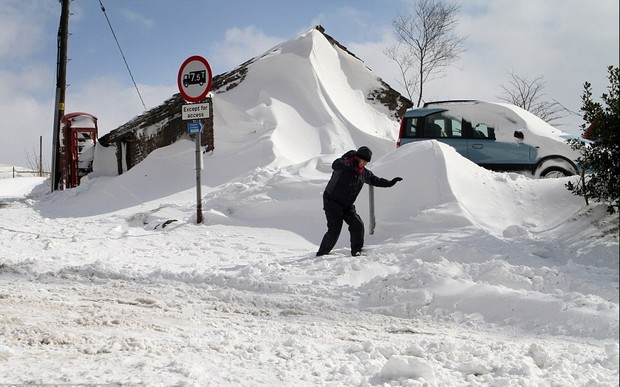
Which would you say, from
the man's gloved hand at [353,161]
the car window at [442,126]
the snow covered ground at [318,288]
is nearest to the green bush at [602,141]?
the snow covered ground at [318,288]

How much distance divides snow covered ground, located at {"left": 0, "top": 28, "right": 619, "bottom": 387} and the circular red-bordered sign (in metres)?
2.02

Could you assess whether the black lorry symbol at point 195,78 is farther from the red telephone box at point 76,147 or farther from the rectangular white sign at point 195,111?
the red telephone box at point 76,147

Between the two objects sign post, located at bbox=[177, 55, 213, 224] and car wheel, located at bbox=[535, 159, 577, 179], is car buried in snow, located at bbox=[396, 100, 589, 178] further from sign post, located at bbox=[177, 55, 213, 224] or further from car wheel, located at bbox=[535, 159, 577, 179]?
sign post, located at bbox=[177, 55, 213, 224]

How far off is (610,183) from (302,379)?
12.8 ft

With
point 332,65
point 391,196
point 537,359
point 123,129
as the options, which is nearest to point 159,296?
point 537,359

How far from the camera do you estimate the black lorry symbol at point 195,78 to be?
29.6 ft

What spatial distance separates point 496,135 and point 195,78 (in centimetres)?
579

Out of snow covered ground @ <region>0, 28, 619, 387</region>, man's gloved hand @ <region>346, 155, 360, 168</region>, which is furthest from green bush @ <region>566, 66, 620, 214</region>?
man's gloved hand @ <region>346, 155, 360, 168</region>

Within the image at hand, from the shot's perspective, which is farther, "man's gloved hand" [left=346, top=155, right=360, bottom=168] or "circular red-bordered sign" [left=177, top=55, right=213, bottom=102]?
"circular red-bordered sign" [left=177, top=55, right=213, bottom=102]

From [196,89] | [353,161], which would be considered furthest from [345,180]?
[196,89]

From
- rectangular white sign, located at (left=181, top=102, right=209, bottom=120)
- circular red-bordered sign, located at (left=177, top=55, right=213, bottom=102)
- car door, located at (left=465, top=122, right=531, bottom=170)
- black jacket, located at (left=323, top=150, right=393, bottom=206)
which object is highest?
circular red-bordered sign, located at (left=177, top=55, right=213, bottom=102)

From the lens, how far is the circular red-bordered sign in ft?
29.5

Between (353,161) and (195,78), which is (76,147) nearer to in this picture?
(195,78)

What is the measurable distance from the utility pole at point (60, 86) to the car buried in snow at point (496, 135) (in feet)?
35.8
